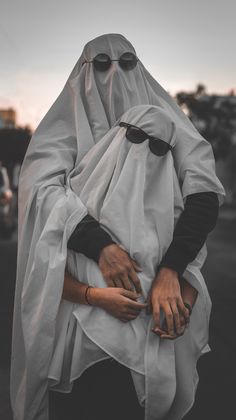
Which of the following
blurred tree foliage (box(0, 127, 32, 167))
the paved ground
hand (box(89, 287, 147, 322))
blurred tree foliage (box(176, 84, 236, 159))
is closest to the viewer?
hand (box(89, 287, 147, 322))

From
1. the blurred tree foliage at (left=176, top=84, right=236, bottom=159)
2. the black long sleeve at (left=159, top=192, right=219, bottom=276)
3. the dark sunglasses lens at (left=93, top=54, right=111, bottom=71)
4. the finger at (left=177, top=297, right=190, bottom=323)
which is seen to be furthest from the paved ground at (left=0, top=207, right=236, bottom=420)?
the blurred tree foliage at (left=176, top=84, right=236, bottom=159)

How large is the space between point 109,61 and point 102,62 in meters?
0.03

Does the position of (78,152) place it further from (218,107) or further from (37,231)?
(218,107)

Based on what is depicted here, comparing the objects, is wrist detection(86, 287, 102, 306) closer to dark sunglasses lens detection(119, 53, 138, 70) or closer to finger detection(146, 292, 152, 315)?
finger detection(146, 292, 152, 315)

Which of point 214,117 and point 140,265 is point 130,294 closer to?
point 140,265

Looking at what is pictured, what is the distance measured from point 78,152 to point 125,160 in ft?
0.79

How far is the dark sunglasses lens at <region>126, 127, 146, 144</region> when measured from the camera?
5.65 feet

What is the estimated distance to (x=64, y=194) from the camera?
176cm

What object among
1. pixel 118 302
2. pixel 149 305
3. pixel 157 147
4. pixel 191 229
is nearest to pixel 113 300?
pixel 118 302

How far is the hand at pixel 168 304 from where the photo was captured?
1.61m

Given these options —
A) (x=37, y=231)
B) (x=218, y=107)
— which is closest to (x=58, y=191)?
(x=37, y=231)

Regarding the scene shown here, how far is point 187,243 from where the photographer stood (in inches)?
66.1

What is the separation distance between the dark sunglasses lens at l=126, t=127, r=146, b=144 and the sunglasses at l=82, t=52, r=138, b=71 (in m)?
0.35

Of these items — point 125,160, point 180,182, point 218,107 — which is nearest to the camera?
point 125,160
